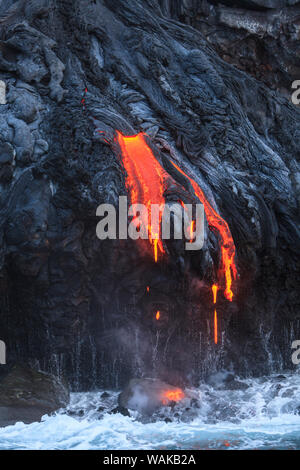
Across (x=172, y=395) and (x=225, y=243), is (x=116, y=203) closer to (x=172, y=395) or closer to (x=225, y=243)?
(x=225, y=243)

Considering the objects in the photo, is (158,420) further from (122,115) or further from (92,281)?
(122,115)

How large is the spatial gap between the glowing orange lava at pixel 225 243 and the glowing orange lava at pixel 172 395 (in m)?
1.96

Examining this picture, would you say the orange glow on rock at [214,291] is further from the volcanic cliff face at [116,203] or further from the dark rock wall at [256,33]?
the dark rock wall at [256,33]

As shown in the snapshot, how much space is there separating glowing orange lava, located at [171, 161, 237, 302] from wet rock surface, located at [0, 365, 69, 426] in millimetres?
3306

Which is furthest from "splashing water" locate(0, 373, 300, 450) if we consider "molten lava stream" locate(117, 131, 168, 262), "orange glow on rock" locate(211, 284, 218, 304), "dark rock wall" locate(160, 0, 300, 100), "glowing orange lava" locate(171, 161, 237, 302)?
"dark rock wall" locate(160, 0, 300, 100)

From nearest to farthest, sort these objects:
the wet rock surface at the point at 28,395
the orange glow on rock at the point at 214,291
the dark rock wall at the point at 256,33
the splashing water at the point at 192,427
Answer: the splashing water at the point at 192,427 < the wet rock surface at the point at 28,395 < the orange glow on rock at the point at 214,291 < the dark rock wall at the point at 256,33

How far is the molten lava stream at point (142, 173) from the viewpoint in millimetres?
9516

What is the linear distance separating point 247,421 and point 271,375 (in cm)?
233

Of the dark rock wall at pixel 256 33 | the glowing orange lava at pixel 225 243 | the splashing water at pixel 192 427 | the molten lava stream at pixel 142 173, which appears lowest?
the splashing water at pixel 192 427

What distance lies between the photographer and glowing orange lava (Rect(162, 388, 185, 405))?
8.52 m

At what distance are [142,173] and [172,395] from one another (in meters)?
3.74

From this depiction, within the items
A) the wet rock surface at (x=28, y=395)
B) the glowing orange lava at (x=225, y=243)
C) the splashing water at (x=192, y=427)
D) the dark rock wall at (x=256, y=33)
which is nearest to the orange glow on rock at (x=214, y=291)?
the glowing orange lava at (x=225, y=243)

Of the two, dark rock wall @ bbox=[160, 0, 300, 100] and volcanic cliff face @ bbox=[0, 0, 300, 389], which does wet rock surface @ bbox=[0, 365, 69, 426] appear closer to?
volcanic cliff face @ bbox=[0, 0, 300, 389]
